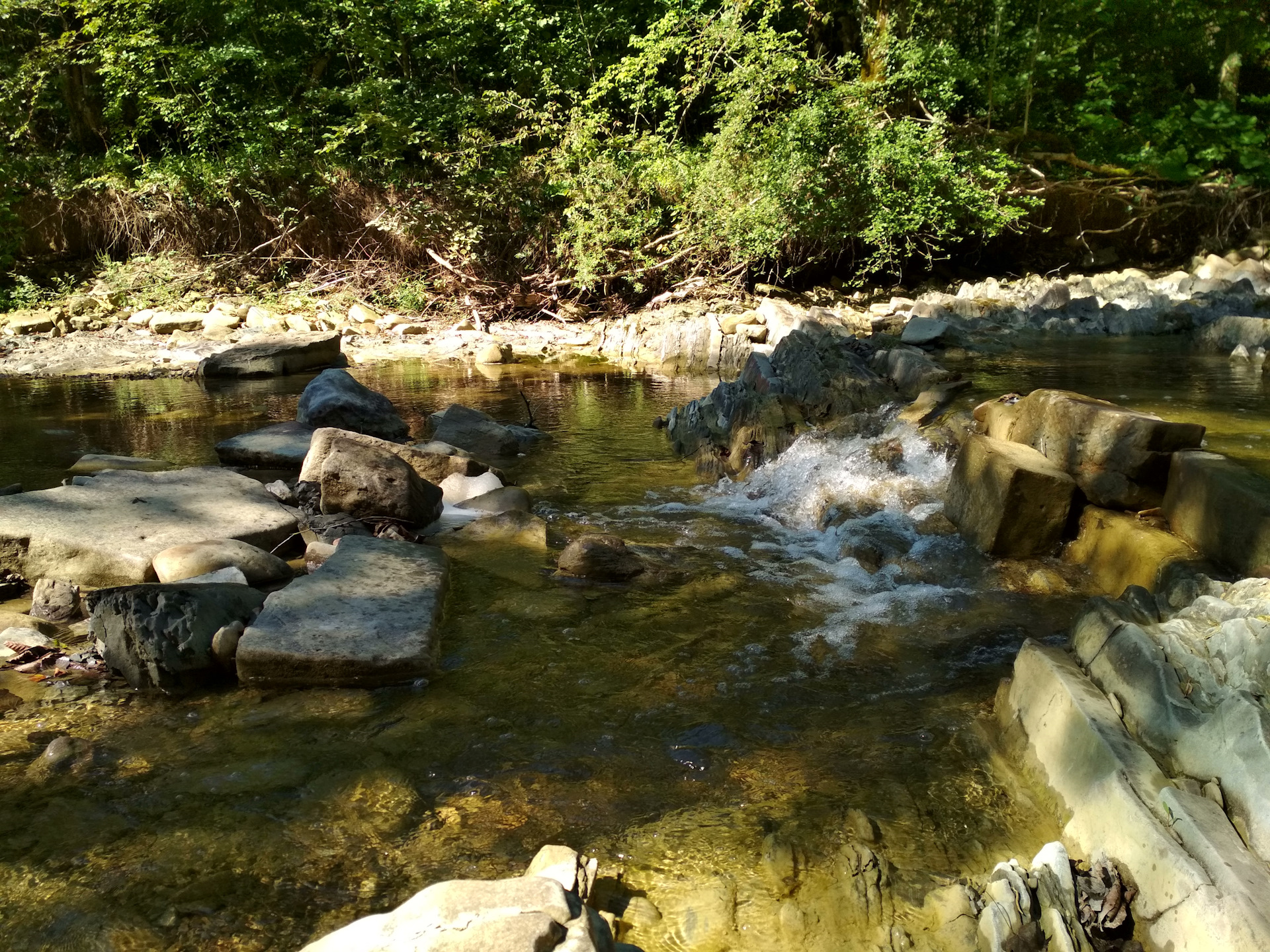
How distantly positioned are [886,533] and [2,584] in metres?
4.05

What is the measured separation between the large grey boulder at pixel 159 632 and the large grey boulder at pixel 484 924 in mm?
1710

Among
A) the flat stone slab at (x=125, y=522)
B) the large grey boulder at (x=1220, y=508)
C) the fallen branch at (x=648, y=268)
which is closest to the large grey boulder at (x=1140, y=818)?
the large grey boulder at (x=1220, y=508)

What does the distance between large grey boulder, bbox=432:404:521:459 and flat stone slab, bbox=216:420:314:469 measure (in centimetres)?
104

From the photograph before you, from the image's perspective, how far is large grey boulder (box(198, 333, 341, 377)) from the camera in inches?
419

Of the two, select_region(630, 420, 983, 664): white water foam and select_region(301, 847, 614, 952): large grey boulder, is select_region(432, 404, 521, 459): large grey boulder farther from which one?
select_region(301, 847, 614, 952): large grey boulder

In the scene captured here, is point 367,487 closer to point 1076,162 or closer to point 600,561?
point 600,561

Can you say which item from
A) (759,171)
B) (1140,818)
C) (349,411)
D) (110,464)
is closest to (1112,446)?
(1140,818)

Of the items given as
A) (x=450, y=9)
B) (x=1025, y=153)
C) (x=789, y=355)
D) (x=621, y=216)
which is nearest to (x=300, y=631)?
(x=789, y=355)

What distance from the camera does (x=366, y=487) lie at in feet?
16.7

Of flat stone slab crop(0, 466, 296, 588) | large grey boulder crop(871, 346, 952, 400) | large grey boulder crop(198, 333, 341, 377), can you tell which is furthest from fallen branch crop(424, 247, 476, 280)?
flat stone slab crop(0, 466, 296, 588)

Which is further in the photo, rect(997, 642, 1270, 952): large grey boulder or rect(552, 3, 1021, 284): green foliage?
rect(552, 3, 1021, 284): green foliage

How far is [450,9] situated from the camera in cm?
1480

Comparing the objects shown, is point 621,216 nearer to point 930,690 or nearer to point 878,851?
point 930,690

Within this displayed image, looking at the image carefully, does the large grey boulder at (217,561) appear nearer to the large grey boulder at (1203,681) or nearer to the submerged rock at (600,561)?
the submerged rock at (600,561)
